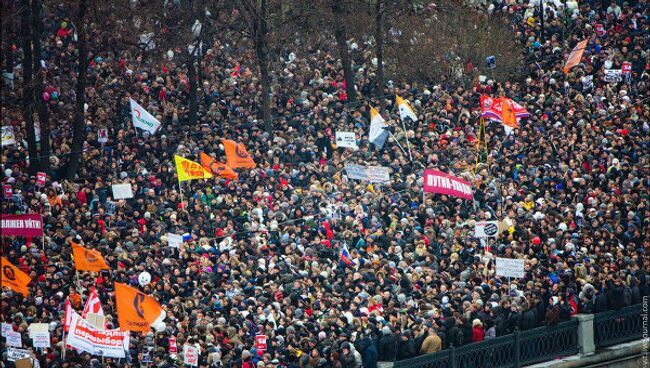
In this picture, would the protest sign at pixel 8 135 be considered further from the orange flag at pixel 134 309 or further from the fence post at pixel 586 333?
the fence post at pixel 586 333

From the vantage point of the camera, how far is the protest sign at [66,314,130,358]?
34.2 metres

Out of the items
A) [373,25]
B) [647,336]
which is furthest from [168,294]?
[373,25]

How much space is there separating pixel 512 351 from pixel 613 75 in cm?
1299

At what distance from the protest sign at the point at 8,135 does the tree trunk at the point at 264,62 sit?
747 centimetres

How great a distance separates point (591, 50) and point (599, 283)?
41.6 ft

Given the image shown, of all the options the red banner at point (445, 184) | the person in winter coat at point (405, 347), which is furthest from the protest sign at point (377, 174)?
the person in winter coat at point (405, 347)

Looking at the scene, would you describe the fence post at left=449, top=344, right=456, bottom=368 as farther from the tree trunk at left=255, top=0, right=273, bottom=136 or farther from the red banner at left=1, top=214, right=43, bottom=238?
the tree trunk at left=255, top=0, right=273, bottom=136

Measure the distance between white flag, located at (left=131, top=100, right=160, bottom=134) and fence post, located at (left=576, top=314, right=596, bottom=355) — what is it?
51.1 ft

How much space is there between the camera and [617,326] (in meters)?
36.8

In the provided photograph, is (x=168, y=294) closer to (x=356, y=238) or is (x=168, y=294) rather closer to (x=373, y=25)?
(x=356, y=238)

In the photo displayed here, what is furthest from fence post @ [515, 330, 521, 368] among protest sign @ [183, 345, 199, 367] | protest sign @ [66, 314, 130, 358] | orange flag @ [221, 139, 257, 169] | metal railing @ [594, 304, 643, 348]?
orange flag @ [221, 139, 257, 169]

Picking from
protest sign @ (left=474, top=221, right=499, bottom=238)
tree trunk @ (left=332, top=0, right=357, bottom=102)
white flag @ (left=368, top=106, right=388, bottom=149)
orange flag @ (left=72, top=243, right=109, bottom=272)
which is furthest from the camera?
tree trunk @ (left=332, top=0, right=357, bottom=102)

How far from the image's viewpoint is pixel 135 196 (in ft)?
141

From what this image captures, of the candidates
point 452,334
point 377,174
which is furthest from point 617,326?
point 377,174
